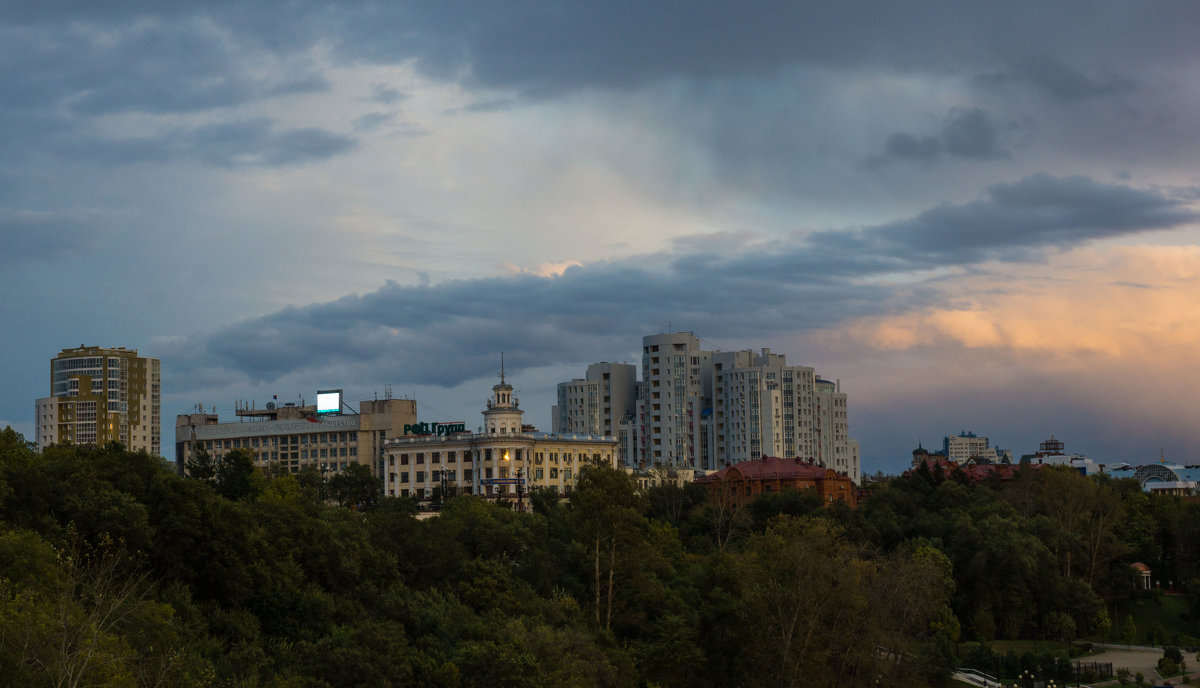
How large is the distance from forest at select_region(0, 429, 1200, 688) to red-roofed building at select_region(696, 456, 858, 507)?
1358 inches

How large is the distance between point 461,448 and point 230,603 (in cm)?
10982

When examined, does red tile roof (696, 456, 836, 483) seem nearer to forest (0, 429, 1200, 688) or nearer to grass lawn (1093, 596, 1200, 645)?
Answer: forest (0, 429, 1200, 688)

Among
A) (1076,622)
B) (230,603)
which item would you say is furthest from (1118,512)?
(230,603)

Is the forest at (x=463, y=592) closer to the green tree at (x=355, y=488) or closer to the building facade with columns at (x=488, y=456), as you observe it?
the green tree at (x=355, y=488)

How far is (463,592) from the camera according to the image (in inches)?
3137

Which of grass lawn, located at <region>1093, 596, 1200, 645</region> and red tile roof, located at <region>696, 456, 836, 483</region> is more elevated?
red tile roof, located at <region>696, 456, 836, 483</region>

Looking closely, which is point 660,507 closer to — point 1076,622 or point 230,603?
point 1076,622

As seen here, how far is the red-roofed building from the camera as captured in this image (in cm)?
15838

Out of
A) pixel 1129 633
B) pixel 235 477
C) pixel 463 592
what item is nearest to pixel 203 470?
pixel 235 477

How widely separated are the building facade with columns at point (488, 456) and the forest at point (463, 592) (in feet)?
174

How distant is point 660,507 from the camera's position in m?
144

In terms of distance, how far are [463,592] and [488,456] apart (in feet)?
316

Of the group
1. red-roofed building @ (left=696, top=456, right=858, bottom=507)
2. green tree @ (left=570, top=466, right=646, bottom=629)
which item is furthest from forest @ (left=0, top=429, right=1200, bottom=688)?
red-roofed building @ (left=696, top=456, right=858, bottom=507)

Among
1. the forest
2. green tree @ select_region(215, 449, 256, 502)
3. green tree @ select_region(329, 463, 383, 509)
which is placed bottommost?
the forest
